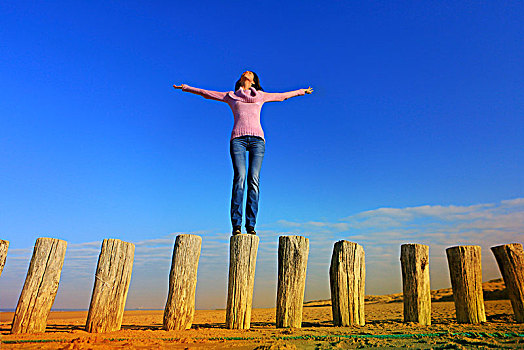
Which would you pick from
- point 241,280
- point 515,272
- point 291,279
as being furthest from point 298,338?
point 515,272

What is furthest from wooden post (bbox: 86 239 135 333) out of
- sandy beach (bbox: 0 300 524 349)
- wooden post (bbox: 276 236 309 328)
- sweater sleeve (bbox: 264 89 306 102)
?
sweater sleeve (bbox: 264 89 306 102)

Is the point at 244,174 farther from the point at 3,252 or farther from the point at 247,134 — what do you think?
the point at 3,252

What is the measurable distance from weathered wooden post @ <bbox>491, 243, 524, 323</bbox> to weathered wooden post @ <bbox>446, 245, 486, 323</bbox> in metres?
0.52

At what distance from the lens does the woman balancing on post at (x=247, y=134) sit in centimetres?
635

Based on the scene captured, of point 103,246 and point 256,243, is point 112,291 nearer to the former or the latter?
point 103,246

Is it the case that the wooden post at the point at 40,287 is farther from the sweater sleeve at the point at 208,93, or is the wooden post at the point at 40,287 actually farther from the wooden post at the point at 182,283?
the sweater sleeve at the point at 208,93

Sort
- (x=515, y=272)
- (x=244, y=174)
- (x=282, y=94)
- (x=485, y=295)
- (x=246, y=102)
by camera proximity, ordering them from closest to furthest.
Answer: (x=515, y=272), (x=244, y=174), (x=246, y=102), (x=282, y=94), (x=485, y=295)

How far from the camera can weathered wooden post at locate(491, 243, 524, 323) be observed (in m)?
5.89

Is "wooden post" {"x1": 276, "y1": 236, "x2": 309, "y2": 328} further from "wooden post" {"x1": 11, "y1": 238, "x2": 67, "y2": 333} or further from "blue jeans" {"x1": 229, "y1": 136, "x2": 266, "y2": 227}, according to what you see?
"wooden post" {"x1": 11, "y1": 238, "x2": 67, "y2": 333}

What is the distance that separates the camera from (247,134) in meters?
6.68

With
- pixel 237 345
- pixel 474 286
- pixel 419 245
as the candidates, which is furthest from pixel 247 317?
pixel 474 286

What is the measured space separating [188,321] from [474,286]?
4454mm

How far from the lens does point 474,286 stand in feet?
19.0

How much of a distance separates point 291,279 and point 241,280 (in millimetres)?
727
